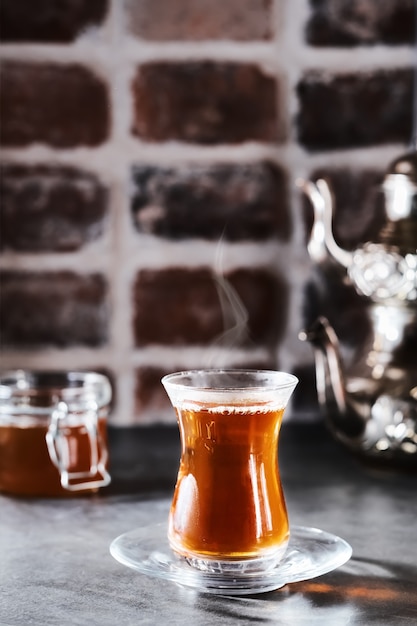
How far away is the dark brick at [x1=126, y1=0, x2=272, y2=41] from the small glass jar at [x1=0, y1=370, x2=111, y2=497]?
A: 1.51 ft

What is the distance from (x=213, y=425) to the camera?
74 cm

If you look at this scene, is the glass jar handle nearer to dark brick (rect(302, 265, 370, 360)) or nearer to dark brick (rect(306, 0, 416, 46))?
dark brick (rect(302, 265, 370, 360))

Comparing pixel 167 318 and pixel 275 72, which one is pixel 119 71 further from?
pixel 167 318

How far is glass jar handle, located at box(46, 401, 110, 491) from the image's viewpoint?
37.8 inches

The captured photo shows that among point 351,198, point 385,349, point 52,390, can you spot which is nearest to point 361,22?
point 351,198

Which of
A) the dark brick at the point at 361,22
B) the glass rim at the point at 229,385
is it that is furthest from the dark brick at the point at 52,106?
the glass rim at the point at 229,385

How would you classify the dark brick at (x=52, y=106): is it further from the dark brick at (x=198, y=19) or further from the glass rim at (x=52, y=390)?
the glass rim at (x=52, y=390)

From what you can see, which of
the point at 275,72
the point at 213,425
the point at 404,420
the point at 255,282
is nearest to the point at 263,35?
the point at 275,72

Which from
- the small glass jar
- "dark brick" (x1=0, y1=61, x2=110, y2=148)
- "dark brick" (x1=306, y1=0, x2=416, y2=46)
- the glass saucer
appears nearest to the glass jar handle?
the small glass jar

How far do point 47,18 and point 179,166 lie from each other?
0.77 feet

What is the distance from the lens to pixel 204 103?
1.24 m

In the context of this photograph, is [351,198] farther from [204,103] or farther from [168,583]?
[168,583]

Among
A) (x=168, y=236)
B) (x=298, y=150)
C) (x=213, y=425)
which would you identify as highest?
(x=298, y=150)

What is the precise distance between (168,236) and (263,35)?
27cm
